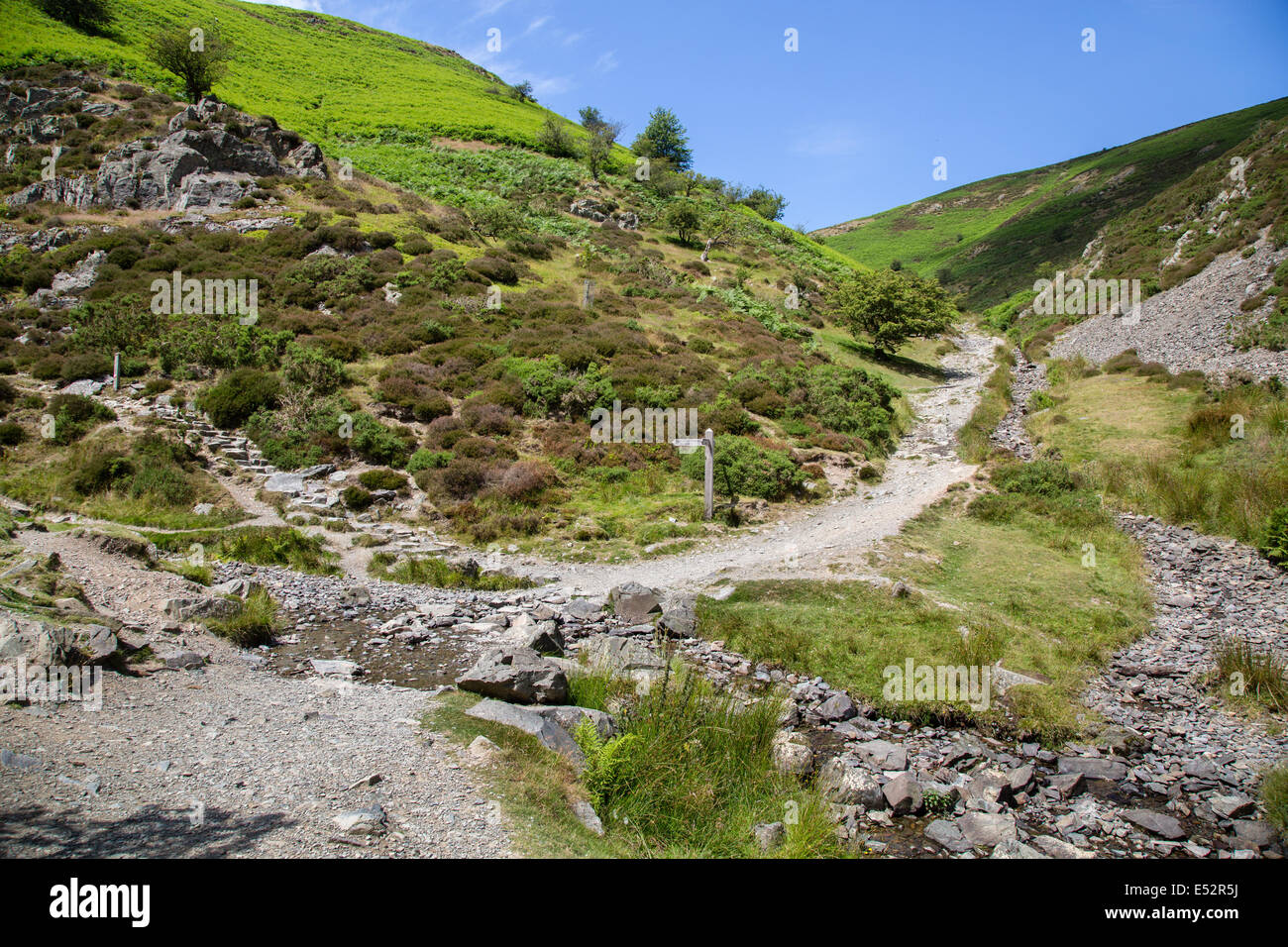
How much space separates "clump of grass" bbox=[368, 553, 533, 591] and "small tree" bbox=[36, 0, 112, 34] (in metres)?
66.8

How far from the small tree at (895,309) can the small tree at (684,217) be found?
19.6 metres

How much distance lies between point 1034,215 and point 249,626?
Answer: 125 m

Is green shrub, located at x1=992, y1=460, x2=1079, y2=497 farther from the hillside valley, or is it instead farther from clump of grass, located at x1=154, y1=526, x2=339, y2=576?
clump of grass, located at x1=154, y1=526, x2=339, y2=576

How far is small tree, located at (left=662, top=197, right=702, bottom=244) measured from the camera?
2082 inches

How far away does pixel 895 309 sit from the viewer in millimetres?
Result: 36938

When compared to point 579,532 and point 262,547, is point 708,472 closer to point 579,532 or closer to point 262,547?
point 579,532

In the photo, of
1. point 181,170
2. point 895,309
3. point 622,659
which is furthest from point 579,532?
point 181,170

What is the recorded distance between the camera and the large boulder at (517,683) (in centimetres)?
763

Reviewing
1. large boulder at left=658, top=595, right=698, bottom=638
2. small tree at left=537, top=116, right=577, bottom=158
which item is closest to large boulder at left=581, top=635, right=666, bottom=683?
large boulder at left=658, top=595, right=698, bottom=638

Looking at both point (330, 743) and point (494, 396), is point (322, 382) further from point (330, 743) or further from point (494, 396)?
point (330, 743)

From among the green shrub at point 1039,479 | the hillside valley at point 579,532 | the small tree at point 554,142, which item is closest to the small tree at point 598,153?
the small tree at point 554,142

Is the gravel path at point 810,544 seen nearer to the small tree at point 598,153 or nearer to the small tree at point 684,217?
the small tree at point 684,217

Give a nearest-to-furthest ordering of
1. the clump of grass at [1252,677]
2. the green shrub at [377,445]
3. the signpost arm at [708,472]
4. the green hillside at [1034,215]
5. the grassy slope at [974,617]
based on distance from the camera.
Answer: the clump of grass at [1252,677] < the grassy slope at [974,617] < the signpost arm at [708,472] < the green shrub at [377,445] < the green hillside at [1034,215]
